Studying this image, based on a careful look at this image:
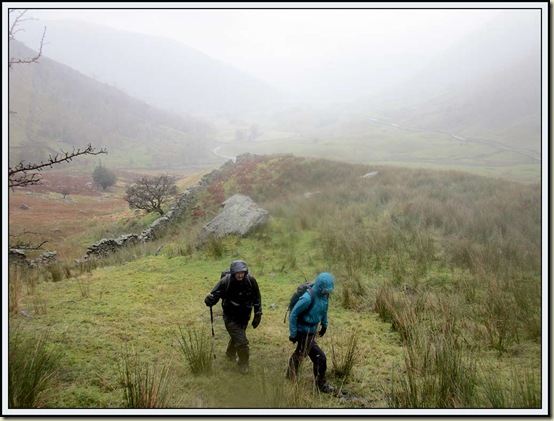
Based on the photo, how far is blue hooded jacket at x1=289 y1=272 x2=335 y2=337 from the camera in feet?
13.1

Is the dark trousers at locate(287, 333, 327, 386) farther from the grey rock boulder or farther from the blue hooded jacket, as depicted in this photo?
the grey rock boulder

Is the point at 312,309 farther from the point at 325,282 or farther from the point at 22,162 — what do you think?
the point at 22,162

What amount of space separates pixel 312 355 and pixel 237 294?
124 centimetres

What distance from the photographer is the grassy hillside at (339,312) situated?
3762 mm

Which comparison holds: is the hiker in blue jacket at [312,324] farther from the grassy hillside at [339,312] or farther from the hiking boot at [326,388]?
the grassy hillside at [339,312]

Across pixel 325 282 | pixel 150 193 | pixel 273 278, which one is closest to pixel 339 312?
pixel 273 278

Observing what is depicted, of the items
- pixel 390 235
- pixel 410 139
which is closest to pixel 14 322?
pixel 390 235

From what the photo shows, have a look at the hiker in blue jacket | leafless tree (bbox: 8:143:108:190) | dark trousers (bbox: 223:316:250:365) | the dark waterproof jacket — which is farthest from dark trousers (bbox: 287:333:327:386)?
leafless tree (bbox: 8:143:108:190)

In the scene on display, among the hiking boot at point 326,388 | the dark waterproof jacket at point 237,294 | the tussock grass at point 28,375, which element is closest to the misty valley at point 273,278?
the tussock grass at point 28,375

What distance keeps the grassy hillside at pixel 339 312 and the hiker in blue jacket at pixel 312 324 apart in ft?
0.70

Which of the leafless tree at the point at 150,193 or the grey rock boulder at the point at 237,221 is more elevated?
the leafless tree at the point at 150,193

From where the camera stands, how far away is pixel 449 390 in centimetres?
357

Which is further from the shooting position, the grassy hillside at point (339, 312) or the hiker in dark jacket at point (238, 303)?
the hiker in dark jacket at point (238, 303)

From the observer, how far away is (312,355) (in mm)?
4172
